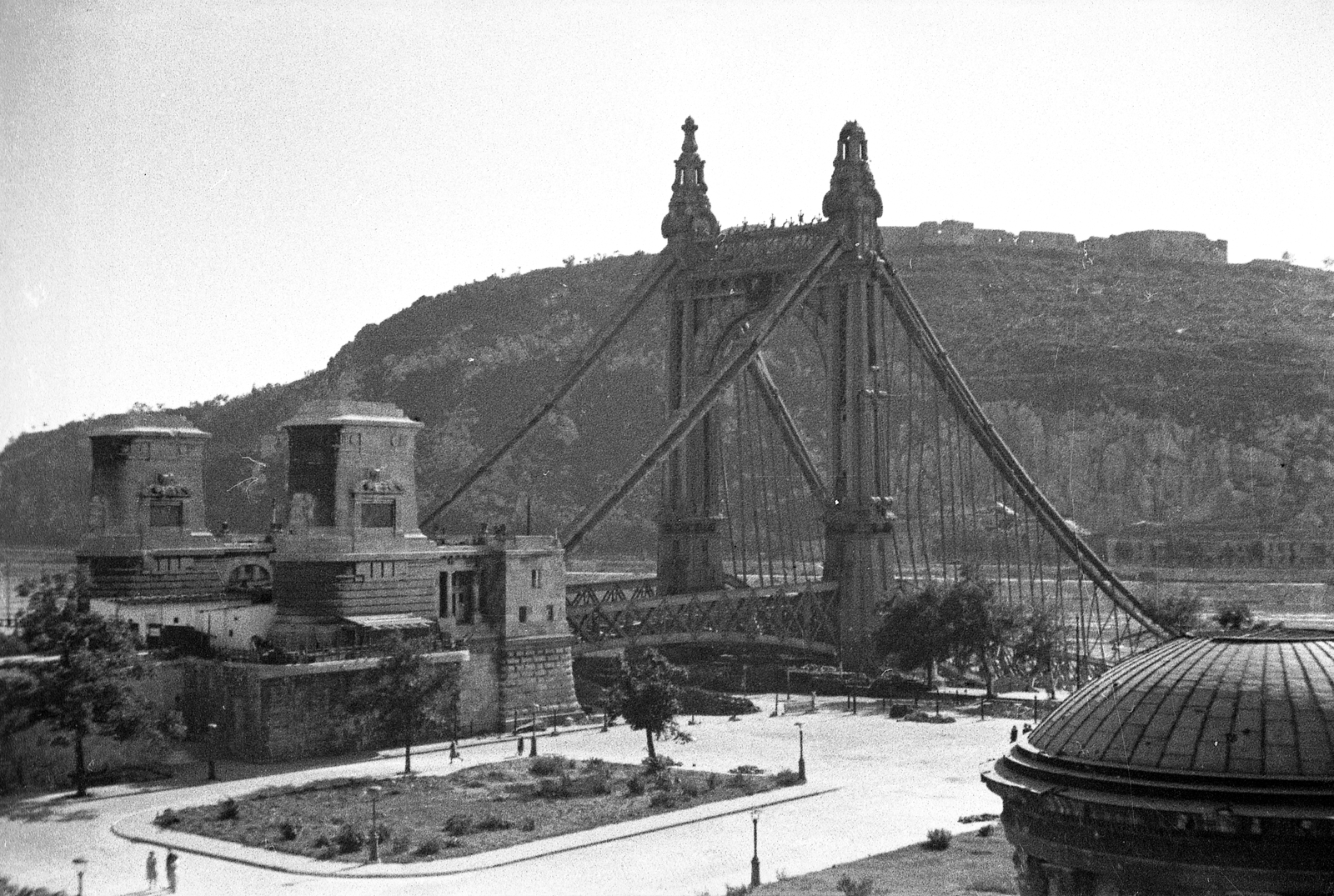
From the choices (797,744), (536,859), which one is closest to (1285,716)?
(536,859)

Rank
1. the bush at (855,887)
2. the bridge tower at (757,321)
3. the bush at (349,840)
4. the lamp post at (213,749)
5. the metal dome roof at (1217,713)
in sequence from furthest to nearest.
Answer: the bridge tower at (757,321) → the lamp post at (213,749) → the bush at (349,840) → the bush at (855,887) → the metal dome roof at (1217,713)

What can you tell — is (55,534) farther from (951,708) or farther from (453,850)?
(453,850)

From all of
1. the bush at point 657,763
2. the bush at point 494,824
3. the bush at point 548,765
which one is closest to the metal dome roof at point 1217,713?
the bush at point 494,824

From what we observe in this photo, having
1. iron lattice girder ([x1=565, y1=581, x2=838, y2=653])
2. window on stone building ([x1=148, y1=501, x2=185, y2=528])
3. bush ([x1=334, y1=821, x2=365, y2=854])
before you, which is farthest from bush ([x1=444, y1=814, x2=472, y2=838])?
window on stone building ([x1=148, y1=501, x2=185, y2=528])

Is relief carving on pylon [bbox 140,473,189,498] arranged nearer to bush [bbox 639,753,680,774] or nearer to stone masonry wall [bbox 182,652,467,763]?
stone masonry wall [bbox 182,652,467,763]

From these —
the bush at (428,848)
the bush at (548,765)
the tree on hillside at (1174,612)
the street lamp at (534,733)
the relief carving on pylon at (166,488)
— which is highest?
the relief carving on pylon at (166,488)

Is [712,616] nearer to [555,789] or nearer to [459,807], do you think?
[555,789]

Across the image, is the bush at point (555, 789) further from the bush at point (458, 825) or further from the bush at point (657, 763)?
the bush at point (458, 825)
